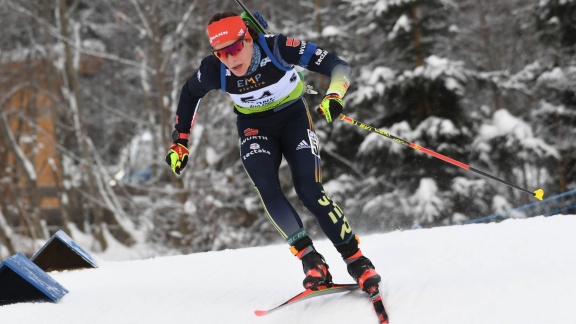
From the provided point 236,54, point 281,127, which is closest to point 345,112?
point 281,127

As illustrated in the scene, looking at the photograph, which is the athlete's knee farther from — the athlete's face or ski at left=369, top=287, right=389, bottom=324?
the athlete's face

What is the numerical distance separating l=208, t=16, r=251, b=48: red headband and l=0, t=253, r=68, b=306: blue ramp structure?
1663 mm

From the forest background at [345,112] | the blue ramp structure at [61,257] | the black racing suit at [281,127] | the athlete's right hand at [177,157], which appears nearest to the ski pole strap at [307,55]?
A: the black racing suit at [281,127]

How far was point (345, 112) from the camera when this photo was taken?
14.4 metres

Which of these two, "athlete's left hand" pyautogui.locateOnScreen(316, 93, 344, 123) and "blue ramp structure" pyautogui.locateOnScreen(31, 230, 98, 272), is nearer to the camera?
"athlete's left hand" pyautogui.locateOnScreen(316, 93, 344, 123)

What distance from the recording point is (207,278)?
14.8 ft

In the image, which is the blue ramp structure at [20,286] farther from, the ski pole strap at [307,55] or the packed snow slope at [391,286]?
the ski pole strap at [307,55]

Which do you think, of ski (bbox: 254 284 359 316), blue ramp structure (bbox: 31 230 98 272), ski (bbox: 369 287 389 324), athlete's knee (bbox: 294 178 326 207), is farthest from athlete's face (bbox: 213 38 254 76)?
blue ramp structure (bbox: 31 230 98 272)

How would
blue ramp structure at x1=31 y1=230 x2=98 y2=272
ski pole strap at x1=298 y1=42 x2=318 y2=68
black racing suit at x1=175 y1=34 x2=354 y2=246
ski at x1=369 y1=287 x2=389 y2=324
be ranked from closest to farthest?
ski at x1=369 y1=287 x2=389 y2=324 < black racing suit at x1=175 y1=34 x2=354 y2=246 < ski pole strap at x1=298 y1=42 x2=318 y2=68 < blue ramp structure at x1=31 y1=230 x2=98 y2=272

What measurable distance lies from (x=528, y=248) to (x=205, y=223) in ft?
40.3

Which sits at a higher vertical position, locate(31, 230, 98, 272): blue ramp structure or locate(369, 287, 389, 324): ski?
locate(31, 230, 98, 272): blue ramp structure

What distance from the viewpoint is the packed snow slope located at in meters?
3.04

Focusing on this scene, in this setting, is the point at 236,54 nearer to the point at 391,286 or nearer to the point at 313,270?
the point at 313,270

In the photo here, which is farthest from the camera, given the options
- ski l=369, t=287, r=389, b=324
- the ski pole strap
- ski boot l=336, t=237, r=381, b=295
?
the ski pole strap
